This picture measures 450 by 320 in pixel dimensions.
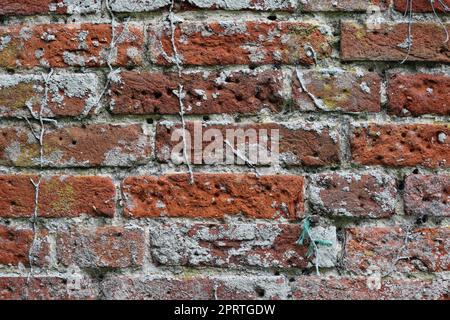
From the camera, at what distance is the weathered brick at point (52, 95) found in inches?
43.3

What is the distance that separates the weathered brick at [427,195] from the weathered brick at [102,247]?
0.53 metres

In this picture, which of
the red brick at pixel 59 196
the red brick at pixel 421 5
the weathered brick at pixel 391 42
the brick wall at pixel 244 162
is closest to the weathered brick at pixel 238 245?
the brick wall at pixel 244 162

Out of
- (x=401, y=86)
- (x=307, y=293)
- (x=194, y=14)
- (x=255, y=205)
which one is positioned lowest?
(x=307, y=293)

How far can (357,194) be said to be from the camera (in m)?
1.08

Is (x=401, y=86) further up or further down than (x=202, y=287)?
further up

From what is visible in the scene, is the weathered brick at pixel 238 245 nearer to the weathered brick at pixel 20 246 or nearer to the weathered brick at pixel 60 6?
the weathered brick at pixel 20 246

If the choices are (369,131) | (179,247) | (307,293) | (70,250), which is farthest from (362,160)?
(70,250)

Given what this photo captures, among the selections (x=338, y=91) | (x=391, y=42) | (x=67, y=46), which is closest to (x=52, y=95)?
(x=67, y=46)

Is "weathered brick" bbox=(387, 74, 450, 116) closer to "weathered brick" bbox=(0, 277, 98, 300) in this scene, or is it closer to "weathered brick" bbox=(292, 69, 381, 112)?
"weathered brick" bbox=(292, 69, 381, 112)

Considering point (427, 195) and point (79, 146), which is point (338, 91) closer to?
point (427, 195)

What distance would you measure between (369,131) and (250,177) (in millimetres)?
248

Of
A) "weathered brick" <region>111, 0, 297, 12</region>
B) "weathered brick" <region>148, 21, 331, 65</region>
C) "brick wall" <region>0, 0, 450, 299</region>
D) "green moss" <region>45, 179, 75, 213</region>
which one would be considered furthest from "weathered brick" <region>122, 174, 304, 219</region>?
"weathered brick" <region>111, 0, 297, 12</region>

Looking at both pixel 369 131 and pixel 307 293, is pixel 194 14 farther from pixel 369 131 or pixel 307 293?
pixel 307 293

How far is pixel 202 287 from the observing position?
1.09 metres
